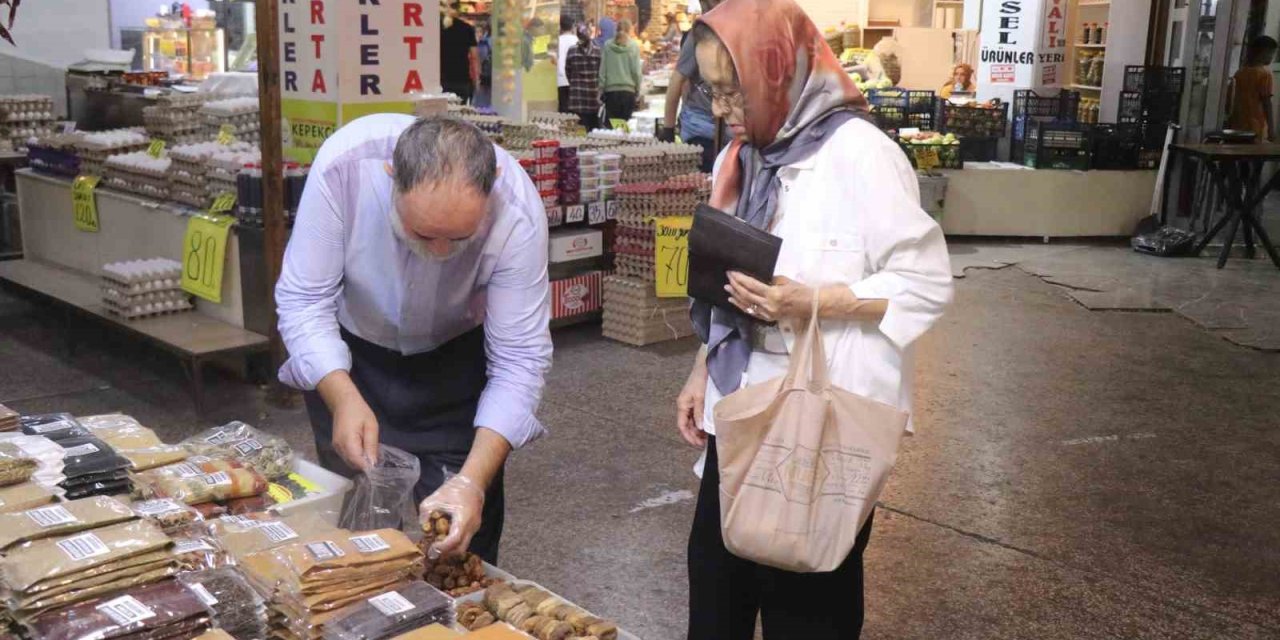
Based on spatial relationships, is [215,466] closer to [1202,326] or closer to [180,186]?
[180,186]

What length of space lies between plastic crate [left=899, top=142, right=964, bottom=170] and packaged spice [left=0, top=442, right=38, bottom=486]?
9239 millimetres

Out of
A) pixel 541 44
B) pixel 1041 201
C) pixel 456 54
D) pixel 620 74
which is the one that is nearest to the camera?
pixel 1041 201

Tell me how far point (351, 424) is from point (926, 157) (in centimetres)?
897

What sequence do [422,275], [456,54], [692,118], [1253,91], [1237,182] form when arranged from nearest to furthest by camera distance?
[422,275]
[692,118]
[1237,182]
[456,54]
[1253,91]

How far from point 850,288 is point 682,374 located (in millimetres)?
4129

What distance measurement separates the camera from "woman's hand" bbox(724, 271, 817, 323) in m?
2.46

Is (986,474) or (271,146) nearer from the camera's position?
(986,474)

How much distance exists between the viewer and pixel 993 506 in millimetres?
4934

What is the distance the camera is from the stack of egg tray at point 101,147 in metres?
7.02

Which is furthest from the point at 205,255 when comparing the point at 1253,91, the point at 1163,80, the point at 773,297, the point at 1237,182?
the point at 1253,91

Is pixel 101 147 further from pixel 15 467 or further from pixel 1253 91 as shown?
pixel 1253 91

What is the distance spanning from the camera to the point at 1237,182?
1032 centimetres

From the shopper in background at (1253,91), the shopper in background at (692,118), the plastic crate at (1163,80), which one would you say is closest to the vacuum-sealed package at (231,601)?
the shopper in background at (692,118)

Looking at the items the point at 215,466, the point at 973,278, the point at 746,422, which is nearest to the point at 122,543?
the point at 215,466
